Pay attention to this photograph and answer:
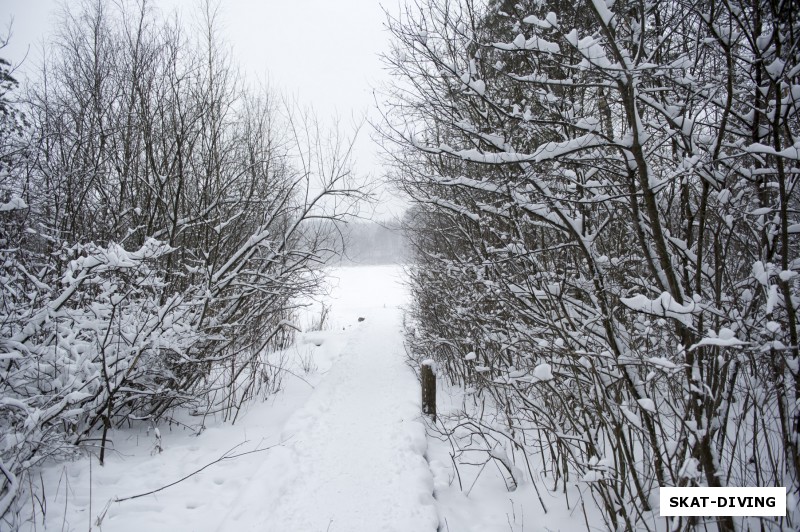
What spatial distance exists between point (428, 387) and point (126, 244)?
5.17 metres

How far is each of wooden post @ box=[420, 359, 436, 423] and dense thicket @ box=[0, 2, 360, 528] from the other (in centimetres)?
212

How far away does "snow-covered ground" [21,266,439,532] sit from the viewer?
294cm

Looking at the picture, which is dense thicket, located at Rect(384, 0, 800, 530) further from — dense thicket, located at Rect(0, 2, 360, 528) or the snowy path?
dense thicket, located at Rect(0, 2, 360, 528)

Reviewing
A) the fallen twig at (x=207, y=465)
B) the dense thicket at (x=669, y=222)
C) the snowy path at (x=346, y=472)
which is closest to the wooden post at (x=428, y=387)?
the snowy path at (x=346, y=472)

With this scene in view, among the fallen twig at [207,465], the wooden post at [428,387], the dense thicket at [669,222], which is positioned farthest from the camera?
the wooden post at [428,387]

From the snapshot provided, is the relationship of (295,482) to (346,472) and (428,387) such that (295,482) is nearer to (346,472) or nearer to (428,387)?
(346,472)

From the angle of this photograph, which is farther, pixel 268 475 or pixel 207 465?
pixel 268 475

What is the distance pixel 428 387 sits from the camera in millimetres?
5426

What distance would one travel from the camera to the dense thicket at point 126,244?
3.13 metres

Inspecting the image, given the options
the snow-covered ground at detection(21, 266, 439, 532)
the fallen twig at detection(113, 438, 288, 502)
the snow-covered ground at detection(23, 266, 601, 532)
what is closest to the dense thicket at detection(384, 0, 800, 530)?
the snow-covered ground at detection(23, 266, 601, 532)

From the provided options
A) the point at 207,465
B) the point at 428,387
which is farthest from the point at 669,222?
the point at 207,465

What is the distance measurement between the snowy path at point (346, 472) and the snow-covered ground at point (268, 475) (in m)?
0.01

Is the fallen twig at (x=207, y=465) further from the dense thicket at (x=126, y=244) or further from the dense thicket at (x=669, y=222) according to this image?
the dense thicket at (x=669, y=222)

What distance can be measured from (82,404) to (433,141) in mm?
5615
